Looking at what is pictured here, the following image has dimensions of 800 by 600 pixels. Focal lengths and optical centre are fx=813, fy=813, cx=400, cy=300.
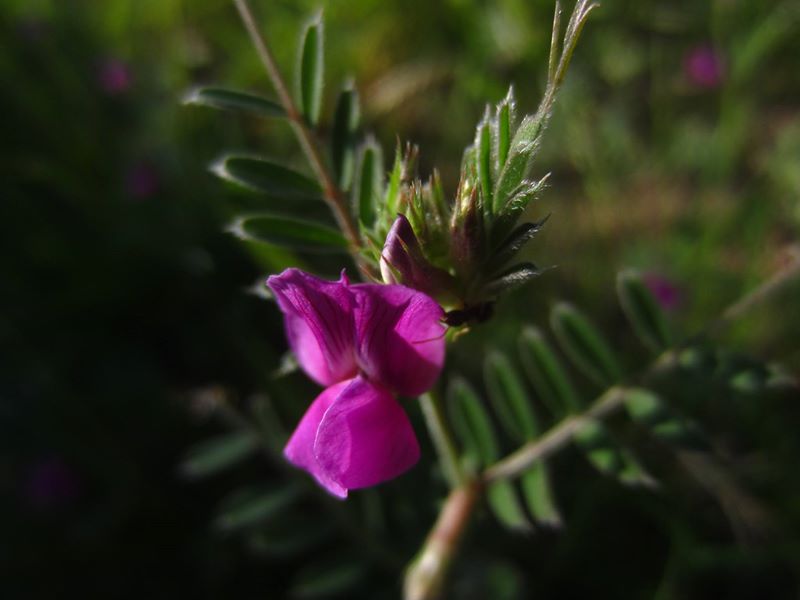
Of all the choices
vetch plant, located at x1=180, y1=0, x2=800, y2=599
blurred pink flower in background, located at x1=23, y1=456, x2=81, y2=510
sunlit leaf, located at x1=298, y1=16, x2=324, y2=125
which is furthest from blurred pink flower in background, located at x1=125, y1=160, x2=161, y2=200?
sunlit leaf, located at x1=298, y1=16, x2=324, y2=125

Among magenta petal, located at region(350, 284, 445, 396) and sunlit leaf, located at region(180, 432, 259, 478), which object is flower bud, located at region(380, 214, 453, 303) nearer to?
magenta petal, located at region(350, 284, 445, 396)

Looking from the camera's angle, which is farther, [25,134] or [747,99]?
[747,99]

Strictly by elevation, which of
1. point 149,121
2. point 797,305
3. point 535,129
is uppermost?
point 149,121

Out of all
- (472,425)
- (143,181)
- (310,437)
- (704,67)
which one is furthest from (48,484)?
(704,67)

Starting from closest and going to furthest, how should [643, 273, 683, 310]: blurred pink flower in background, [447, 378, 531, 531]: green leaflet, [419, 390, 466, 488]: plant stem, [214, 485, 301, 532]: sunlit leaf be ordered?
[419, 390, 466, 488]: plant stem < [447, 378, 531, 531]: green leaflet < [214, 485, 301, 532]: sunlit leaf < [643, 273, 683, 310]: blurred pink flower in background

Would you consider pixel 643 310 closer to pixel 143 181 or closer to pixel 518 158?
pixel 518 158

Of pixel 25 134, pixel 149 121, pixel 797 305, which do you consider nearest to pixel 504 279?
pixel 797 305

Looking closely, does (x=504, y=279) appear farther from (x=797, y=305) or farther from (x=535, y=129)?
(x=797, y=305)
